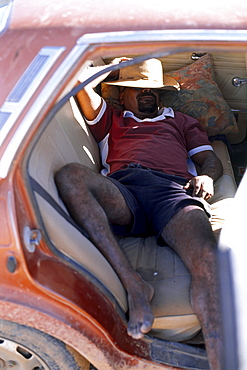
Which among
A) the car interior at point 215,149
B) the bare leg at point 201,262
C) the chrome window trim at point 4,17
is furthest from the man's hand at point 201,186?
the chrome window trim at point 4,17

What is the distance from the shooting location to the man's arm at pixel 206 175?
273 cm

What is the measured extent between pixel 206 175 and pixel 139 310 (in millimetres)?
1314

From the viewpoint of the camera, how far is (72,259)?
1775 mm

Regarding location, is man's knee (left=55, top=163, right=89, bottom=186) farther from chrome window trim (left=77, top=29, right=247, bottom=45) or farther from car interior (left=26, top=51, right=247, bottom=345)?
chrome window trim (left=77, top=29, right=247, bottom=45)

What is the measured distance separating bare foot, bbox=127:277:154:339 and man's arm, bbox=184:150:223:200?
0.86 m

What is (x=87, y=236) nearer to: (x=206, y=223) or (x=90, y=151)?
(x=206, y=223)

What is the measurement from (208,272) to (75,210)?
2.12 feet

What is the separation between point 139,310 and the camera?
6.29 feet

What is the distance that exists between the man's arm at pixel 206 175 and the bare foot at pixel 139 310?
0.86 m

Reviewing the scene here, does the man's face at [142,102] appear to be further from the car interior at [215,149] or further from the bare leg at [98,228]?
the bare leg at [98,228]

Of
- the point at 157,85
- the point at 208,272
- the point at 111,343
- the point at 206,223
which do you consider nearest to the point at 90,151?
the point at 157,85

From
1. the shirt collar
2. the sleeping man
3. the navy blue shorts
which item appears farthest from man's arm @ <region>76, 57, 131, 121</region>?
the navy blue shorts

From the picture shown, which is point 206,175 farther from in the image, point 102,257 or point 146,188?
Answer: point 102,257

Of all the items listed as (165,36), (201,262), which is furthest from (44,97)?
(201,262)
